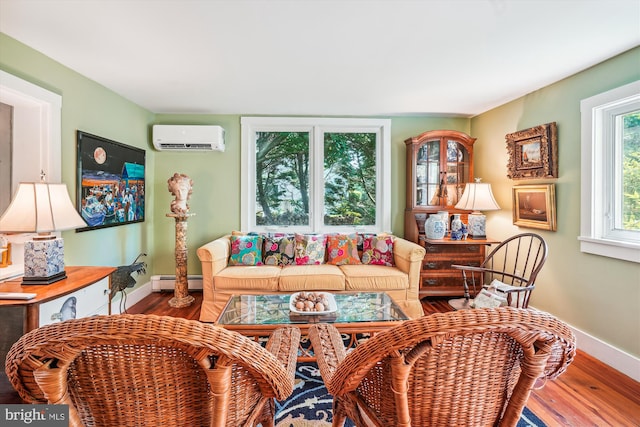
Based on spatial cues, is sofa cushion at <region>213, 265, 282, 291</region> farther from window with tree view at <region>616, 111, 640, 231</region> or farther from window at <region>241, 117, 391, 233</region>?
window with tree view at <region>616, 111, 640, 231</region>

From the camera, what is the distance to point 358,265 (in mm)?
3512

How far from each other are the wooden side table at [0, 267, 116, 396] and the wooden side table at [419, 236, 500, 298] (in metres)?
3.03

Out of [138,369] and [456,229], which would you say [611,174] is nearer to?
[456,229]

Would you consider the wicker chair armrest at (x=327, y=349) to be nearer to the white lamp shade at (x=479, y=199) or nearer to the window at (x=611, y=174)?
the window at (x=611, y=174)

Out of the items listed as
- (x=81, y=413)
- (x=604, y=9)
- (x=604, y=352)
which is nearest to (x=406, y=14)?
(x=604, y=9)

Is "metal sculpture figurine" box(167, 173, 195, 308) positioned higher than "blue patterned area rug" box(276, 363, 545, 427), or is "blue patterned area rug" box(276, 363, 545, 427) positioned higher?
"metal sculpture figurine" box(167, 173, 195, 308)

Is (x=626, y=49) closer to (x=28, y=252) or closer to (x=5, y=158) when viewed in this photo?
(x=28, y=252)

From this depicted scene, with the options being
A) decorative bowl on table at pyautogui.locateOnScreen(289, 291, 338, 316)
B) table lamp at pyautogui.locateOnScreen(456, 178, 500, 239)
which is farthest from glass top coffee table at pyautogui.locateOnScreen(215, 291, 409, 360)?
table lamp at pyautogui.locateOnScreen(456, 178, 500, 239)

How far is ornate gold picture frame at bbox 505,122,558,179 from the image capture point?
289 cm

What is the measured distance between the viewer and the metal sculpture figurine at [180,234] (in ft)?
11.9

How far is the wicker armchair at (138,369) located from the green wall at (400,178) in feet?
7.78

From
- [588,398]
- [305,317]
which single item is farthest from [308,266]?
[588,398]

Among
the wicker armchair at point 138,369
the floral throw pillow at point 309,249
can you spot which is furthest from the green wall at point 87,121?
the wicker armchair at point 138,369

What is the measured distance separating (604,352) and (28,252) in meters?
4.03
